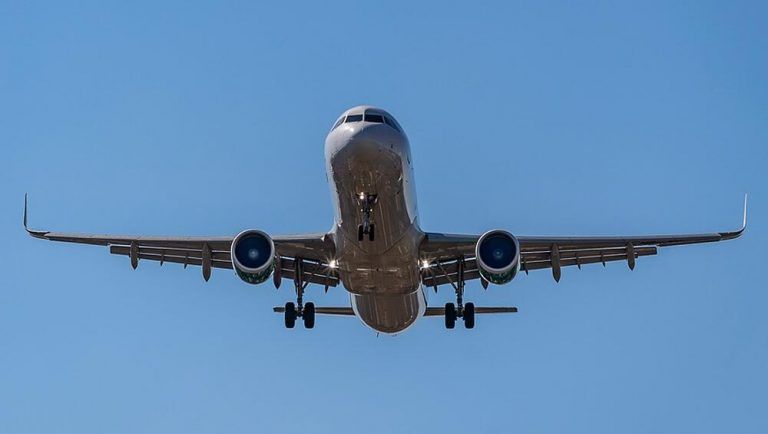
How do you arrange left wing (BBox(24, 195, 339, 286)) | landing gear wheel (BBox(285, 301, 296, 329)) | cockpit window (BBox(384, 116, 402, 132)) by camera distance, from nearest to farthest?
cockpit window (BBox(384, 116, 402, 132))
left wing (BBox(24, 195, 339, 286))
landing gear wheel (BBox(285, 301, 296, 329))

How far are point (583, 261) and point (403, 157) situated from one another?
8912 mm

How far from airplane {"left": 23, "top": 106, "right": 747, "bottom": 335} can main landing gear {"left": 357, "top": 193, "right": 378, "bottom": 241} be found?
30mm

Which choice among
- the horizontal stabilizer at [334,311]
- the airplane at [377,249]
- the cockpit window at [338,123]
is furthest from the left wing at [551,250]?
the cockpit window at [338,123]

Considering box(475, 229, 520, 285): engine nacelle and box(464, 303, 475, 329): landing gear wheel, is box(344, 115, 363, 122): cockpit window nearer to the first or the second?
box(475, 229, 520, 285): engine nacelle

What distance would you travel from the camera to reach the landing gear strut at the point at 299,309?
33844 millimetres

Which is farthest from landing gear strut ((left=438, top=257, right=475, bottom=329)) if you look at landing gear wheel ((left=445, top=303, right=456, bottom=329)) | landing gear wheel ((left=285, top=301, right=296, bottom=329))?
landing gear wheel ((left=285, top=301, right=296, bottom=329))

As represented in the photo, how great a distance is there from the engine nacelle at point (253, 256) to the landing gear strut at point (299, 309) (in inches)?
105

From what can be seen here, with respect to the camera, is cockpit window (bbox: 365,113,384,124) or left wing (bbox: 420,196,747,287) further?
left wing (bbox: 420,196,747,287)

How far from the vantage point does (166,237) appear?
111 ft

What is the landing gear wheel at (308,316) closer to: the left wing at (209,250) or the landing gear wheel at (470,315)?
the left wing at (209,250)

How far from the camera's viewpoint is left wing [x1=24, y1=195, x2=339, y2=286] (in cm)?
3272

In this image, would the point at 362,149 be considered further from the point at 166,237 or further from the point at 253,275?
the point at 166,237

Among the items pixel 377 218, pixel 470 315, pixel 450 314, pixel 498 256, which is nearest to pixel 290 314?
pixel 450 314

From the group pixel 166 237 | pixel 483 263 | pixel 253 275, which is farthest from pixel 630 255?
pixel 166 237
